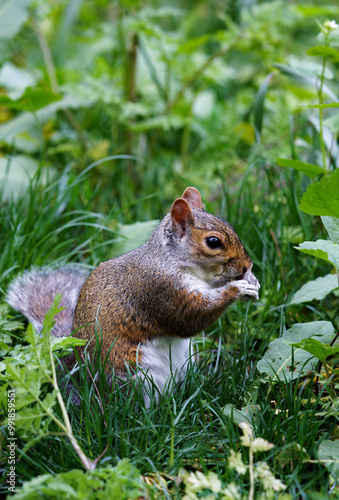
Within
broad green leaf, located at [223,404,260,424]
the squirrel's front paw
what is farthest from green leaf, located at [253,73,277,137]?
broad green leaf, located at [223,404,260,424]

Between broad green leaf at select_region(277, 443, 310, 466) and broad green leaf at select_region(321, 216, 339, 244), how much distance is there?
777 millimetres

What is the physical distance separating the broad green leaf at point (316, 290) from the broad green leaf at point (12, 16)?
319cm

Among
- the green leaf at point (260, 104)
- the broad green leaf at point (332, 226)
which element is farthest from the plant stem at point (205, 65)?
the broad green leaf at point (332, 226)

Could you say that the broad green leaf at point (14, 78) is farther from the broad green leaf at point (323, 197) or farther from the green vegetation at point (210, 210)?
the broad green leaf at point (323, 197)

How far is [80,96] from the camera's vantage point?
4.35 meters

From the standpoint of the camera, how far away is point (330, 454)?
179 centimetres

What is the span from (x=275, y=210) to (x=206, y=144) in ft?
7.20

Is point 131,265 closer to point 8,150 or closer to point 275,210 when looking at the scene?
point 275,210

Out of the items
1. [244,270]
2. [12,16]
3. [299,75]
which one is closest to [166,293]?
[244,270]

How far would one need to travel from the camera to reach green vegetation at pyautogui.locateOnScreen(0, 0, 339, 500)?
173 centimetres

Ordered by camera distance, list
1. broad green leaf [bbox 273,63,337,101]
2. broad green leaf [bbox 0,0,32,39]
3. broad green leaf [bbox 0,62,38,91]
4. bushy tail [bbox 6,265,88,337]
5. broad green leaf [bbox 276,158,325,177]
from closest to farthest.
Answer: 1. bushy tail [bbox 6,265,88,337]
2. broad green leaf [bbox 276,158,325,177]
3. broad green leaf [bbox 273,63,337,101]
4. broad green leaf [bbox 0,0,32,39]
5. broad green leaf [bbox 0,62,38,91]

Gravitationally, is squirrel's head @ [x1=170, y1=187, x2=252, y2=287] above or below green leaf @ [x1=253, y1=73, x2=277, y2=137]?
below

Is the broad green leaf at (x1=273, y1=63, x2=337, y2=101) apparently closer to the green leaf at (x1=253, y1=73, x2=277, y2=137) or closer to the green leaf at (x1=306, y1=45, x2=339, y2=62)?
the green leaf at (x1=253, y1=73, x2=277, y2=137)

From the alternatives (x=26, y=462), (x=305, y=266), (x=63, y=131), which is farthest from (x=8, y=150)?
(x=26, y=462)
